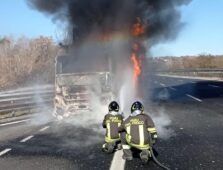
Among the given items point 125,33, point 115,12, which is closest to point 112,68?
point 125,33

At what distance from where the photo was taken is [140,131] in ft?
27.8

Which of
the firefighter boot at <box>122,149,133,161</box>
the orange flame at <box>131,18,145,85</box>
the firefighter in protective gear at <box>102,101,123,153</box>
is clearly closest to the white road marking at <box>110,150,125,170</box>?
the firefighter boot at <box>122,149,133,161</box>

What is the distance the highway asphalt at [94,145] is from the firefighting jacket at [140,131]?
0.44m

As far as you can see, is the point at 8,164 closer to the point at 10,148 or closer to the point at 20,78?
the point at 10,148

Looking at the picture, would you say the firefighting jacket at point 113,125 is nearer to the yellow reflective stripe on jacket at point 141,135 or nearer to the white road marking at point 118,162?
the white road marking at point 118,162

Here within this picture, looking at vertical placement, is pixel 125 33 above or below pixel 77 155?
above

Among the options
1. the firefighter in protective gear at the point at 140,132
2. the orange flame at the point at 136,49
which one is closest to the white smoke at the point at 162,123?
the orange flame at the point at 136,49

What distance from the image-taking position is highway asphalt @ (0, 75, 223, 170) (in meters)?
8.74

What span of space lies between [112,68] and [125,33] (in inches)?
199

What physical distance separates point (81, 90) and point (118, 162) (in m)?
7.86

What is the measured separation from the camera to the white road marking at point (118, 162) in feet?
27.3

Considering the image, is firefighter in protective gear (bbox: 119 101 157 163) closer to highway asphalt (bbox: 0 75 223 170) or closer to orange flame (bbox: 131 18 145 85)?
highway asphalt (bbox: 0 75 223 170)

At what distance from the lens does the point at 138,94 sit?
21.9 meters

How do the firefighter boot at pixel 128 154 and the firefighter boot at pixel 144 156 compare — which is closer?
the firefighter boot at pixel 144 156
